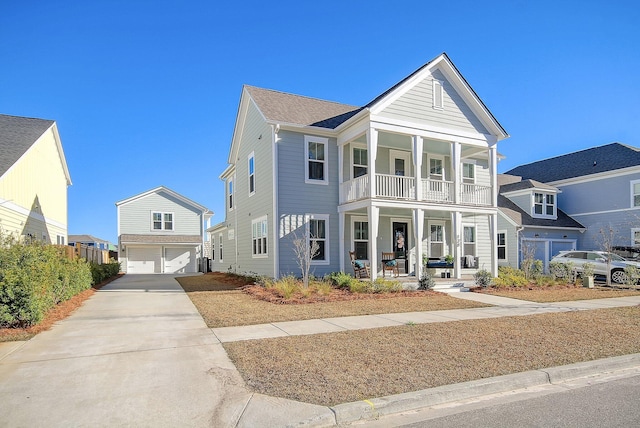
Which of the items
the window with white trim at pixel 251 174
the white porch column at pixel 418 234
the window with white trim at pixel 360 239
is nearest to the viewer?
the white porch column at pixel 418 234

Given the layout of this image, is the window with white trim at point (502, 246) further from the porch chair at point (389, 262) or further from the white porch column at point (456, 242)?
the porch chair at point (389, 262)

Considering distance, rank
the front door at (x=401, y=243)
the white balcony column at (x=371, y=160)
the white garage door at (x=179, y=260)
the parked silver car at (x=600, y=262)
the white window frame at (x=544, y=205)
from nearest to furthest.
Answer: the white balcony column at (x=371, y=160)
the front door at (x=401, y=243)
the parked silver car at (x=600, y=262)
the white window frame at (x=544, y=205)
the white garage door at (x=179, y=260)

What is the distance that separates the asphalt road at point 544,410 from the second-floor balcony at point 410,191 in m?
10.1

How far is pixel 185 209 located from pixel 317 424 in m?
32.1

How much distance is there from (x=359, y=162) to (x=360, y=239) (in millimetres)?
3193

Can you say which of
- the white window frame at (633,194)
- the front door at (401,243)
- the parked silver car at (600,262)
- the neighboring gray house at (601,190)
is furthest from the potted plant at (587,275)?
the white window frame at (633,194)

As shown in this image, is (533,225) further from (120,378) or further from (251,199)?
(120,378)

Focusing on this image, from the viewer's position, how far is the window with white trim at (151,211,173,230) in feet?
109

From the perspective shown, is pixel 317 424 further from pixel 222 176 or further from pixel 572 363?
pixel 222 176

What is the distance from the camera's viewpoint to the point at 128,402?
178 inches

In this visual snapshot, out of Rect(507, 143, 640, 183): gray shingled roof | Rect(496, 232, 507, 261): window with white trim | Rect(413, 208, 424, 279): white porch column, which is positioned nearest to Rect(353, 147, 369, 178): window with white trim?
Rect(413, 208, 424, 279): white porch column

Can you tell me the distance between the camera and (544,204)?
2750 centimetres

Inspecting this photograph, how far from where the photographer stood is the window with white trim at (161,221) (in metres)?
33.2

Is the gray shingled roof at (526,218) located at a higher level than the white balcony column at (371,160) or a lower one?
lower
